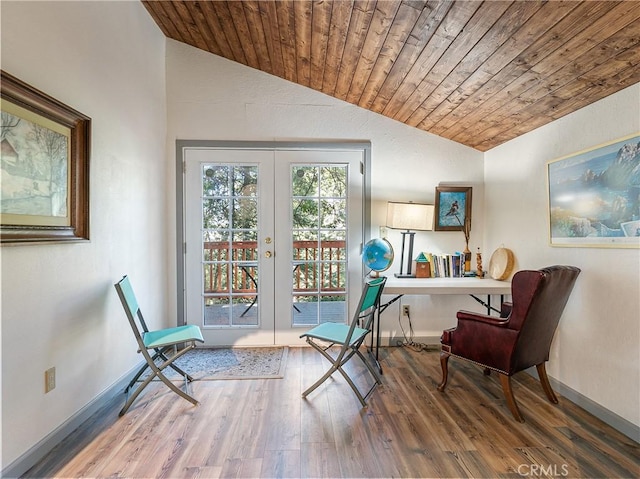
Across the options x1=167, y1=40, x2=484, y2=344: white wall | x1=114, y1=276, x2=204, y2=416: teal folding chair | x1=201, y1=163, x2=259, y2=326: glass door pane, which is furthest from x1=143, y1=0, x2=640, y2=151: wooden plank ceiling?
x1=114, y1=276, x2=204, y2=416: teal folding chair

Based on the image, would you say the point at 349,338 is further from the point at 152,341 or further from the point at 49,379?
the point at 49,379

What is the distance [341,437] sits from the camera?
1.83m

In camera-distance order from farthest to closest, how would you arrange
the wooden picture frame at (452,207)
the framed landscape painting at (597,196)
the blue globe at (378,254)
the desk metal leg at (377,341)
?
the wooden picture frame at (452,207)
the blue globe at (378,254)
the desk metal leg at (377,341)
the framed landscape painting at (597,196)

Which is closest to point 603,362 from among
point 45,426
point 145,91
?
point 45,426

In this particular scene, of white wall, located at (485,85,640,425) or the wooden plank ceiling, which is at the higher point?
the wooden plank ceiling

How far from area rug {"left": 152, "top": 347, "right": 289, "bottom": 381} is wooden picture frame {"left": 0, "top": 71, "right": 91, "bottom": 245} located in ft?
4.76

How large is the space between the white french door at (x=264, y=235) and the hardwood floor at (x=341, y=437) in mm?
888

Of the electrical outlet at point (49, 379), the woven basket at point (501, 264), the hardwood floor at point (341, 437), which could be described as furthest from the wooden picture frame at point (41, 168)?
the woven basket at point (501, 264)

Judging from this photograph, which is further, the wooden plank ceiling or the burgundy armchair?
the burgundy armchair

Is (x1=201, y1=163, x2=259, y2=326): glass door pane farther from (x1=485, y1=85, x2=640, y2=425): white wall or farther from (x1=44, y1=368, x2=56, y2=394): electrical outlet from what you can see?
(x1=485, y1=85, x2=640, y2=425): white wall

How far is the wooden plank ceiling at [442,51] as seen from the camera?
1.56 metres

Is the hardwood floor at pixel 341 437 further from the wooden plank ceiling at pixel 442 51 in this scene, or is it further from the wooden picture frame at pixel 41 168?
the wooden plank ceiling at pixel 442 51

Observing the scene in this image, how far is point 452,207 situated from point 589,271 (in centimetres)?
141

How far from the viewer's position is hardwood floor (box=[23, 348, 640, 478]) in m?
1.59
